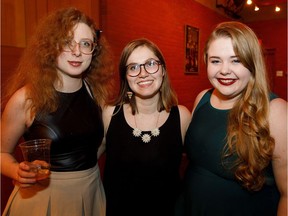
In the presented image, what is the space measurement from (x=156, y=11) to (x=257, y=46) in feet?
12.7

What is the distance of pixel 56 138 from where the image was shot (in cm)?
153

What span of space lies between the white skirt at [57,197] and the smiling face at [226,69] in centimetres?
99

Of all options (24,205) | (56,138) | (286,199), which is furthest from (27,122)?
(286,199)

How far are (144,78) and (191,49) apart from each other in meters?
4.88

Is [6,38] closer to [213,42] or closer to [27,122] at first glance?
[27,122]

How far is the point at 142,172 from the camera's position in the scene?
1.70 m

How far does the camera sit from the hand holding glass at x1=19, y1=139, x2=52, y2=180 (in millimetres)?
1263

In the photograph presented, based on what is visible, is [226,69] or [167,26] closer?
[226,69]

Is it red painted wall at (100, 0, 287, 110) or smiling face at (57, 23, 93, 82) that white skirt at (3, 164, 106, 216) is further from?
red painted wall at (100, 0, 287, 110)

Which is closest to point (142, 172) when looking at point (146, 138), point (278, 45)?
point (146, 138)

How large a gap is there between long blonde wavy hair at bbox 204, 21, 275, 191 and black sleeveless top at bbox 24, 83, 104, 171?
85 cm

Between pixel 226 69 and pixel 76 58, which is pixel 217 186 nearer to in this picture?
pixel 226 69

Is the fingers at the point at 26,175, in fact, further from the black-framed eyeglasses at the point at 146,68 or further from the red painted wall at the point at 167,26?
the red painted wall at the point at 167,26

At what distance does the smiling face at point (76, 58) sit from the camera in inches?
61.4
